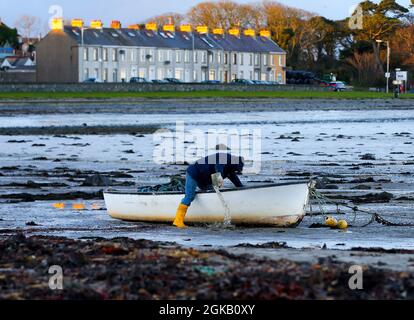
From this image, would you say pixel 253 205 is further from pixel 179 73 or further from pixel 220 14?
pixel 220 14

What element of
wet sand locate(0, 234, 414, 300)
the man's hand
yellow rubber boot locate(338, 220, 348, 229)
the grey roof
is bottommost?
yellow rubber boot locate(338, 220, 348, 229)

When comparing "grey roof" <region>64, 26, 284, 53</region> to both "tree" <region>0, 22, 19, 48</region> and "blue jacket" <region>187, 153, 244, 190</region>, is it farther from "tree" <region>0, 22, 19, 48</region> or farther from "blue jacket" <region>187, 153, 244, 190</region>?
"blue jacket" <region>187, 153, 244, 190</region>

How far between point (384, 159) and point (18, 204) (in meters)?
15.1

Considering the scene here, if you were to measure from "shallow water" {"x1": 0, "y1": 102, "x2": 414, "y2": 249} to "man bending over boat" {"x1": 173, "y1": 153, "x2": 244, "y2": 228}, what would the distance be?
460 mm

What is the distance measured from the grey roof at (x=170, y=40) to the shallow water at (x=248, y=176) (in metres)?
64.2

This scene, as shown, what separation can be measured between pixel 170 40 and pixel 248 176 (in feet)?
373

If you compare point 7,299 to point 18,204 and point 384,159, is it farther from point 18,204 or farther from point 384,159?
point 384,159

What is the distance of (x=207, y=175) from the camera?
19.5 m

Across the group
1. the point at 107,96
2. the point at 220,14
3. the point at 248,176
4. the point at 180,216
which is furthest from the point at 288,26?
the point at 180,216

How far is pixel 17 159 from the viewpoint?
3531 cm

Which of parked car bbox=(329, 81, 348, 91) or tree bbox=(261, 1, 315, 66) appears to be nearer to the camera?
parked car bbox=(329, 81, 348, 91)

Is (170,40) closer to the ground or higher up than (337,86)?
higher up

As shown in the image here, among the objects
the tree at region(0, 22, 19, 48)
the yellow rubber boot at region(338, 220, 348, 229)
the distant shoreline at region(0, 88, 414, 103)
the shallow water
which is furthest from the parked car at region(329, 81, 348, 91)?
the yellow rubber boot at region(338, 220, 348, 229)

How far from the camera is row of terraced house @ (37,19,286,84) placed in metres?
127
